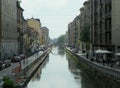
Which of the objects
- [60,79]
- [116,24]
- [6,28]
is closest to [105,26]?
[116,24]

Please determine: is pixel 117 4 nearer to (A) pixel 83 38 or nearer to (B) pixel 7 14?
(B) pixel 7 14

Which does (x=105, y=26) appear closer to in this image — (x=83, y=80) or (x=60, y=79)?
(x=60, y=79)

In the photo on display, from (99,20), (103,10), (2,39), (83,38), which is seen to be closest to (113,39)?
(103,10)

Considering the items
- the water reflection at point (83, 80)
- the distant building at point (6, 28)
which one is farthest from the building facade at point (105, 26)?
the distant building at point (6, 28)

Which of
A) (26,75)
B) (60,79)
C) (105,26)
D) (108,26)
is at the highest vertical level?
(105,26)

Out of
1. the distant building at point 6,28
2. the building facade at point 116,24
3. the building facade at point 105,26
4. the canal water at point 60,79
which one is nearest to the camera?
the canal water at point 60,79

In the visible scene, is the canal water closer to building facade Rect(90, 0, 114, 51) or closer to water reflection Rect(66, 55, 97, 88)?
water reflection Rect(66, 55, 97, 88)

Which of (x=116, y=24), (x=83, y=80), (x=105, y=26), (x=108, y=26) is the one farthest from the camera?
(x=105, y=26)

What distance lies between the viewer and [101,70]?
1793 inches

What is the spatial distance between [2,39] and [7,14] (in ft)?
30.6

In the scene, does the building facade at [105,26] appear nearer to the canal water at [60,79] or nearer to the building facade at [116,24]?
the building facade at [116,24]

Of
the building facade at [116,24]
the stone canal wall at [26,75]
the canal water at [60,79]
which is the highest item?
the building facade at [116,24]

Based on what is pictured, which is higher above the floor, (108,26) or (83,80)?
(108,26)

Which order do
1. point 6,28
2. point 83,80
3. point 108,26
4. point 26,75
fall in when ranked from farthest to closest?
point 6,28
point 108,26
point 83,80
point 26,75
